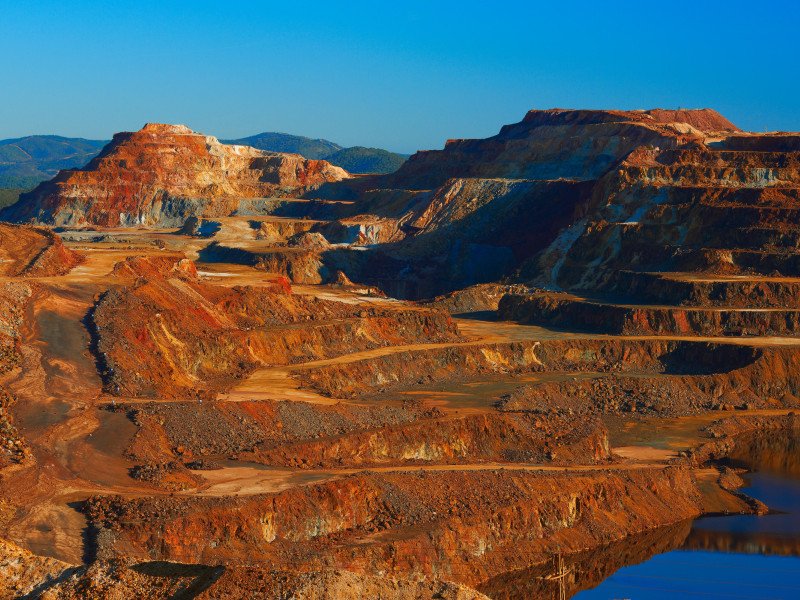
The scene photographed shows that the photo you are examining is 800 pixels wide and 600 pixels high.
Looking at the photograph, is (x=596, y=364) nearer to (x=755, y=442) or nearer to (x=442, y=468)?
(x=755, y=442)

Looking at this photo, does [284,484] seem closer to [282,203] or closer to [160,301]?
[160,301]

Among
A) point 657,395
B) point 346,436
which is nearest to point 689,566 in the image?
point 346,436

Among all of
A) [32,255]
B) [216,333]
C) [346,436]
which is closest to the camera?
[346,436]

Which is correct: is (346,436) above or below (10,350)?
below

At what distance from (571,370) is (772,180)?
42.2m

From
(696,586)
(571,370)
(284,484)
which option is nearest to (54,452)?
(284,484)

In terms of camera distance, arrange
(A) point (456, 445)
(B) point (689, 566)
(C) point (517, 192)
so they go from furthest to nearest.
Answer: (C) point (517, 192), (A) point (456, 445), (B) point (689, 566)

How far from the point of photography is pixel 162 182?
158125 mm

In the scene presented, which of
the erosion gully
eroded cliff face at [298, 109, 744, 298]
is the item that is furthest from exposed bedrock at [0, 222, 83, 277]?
eroded cliff face at [298, 109, 744, 298]

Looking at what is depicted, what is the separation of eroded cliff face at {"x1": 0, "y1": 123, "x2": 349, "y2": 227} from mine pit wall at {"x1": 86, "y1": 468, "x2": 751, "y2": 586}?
11676 cm

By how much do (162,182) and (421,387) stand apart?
351ft

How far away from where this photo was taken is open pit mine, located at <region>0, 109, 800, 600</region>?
3269cm

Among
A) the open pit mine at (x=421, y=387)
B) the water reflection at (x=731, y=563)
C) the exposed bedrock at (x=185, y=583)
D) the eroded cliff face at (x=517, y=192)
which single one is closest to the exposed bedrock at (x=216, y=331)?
the open pit mine at (x=421, y=387)

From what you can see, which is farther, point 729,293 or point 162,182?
point 162,182
